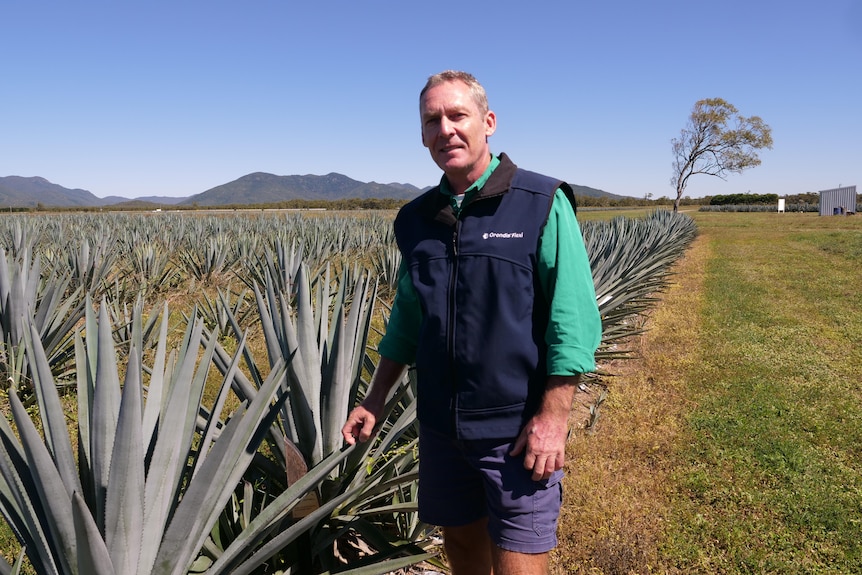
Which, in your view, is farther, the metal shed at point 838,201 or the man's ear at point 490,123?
the metal shed at point 838,201

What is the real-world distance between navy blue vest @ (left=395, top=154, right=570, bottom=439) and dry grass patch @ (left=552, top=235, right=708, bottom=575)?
120cm

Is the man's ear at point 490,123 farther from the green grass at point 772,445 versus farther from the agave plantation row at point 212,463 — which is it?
the green grass at point 772,445

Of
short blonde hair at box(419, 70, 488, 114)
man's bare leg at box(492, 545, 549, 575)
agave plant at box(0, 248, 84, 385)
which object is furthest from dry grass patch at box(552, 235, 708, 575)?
agave plant at box(0, 248, 84, 385)

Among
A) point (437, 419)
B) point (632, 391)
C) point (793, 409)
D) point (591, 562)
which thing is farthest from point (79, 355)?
point (793, 409)

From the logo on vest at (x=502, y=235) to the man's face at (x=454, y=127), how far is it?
0.18m

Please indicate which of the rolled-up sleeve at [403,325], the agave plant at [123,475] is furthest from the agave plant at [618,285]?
the agave plant at [123,475]

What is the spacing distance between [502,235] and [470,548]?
0.89 meters

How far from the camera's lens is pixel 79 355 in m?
1.74

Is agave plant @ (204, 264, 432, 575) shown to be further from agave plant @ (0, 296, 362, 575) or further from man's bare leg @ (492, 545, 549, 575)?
man's bare leg @ (492, 545, 549, 575)

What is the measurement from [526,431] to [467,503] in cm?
35

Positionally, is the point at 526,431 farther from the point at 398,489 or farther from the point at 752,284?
the point at 752,284

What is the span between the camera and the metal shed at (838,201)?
2891cm

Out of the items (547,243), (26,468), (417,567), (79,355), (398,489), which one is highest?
(547,243)

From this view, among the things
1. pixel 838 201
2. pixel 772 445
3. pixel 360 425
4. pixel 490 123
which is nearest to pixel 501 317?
pixel 490 123
